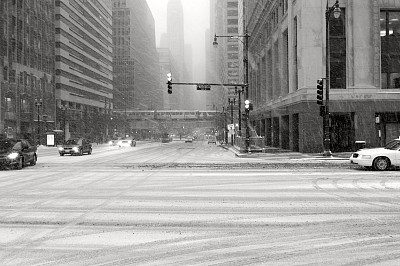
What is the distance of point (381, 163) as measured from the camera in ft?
55.0

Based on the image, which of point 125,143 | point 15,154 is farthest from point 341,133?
point 125,143

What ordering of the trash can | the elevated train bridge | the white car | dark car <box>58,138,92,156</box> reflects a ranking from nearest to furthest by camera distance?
the white car < the trash can < dark car <box>58,138,92,156</box> < the elevated train bridge

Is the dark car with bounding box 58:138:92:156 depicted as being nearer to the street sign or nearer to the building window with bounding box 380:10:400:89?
the street sign

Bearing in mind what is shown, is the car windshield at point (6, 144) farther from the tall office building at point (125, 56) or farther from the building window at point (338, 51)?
the tall office building at point (125, 56)

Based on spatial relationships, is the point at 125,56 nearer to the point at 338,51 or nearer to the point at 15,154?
the point at 338,51

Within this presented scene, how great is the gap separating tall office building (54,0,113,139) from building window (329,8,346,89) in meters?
70.7

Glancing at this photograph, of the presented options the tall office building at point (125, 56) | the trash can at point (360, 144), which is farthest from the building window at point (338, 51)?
the tall office building at point (125, 56)

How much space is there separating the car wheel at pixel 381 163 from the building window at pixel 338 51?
15.5 m

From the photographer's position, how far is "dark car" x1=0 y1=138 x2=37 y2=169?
19.0 meters

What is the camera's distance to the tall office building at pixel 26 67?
201ft

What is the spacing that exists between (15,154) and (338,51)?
24534mm

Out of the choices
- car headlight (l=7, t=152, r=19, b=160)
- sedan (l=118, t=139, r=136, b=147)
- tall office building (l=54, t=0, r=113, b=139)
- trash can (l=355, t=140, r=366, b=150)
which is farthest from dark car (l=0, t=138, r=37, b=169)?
tall office building (l=54, t=0, r=113, b=139)

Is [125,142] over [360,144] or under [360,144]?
under

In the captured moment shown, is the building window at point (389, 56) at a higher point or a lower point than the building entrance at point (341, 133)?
higher
